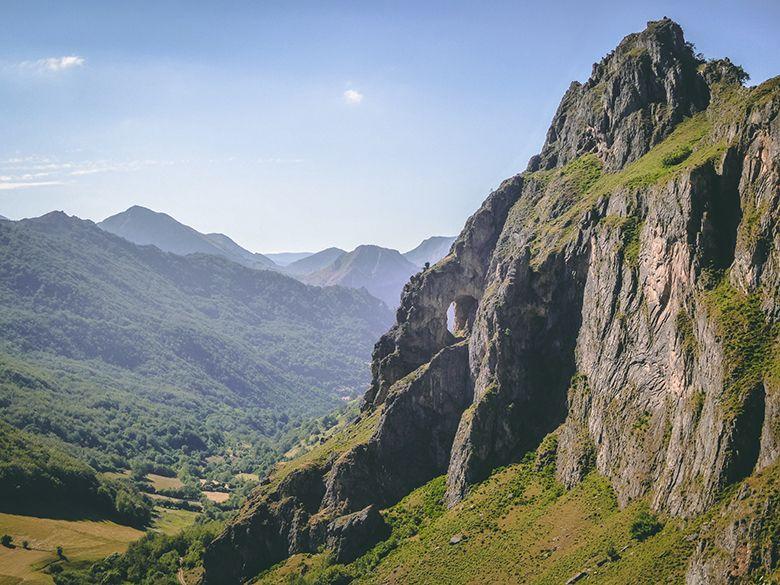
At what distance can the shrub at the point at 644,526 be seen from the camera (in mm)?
92875

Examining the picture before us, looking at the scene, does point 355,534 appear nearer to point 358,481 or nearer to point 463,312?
point 358,481

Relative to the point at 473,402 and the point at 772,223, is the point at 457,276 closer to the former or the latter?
the point at 473,402

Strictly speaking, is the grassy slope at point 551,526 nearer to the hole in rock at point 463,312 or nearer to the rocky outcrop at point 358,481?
Result: the rocky outcrop at point 358,481

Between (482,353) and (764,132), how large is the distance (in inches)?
2830

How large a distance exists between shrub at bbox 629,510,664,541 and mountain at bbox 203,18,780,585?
0.25 m

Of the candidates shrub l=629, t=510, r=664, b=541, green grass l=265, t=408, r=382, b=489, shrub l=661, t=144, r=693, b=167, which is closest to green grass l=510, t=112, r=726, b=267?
shrub l=661, t=144, r=693, b=167

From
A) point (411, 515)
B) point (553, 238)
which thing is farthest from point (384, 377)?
point (553, 238)

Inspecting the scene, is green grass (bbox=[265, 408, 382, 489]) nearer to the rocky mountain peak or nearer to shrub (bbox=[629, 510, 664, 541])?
shrub (bbox=[629, 510, 664, 541])

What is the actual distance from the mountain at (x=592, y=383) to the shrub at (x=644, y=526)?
245 millimetres

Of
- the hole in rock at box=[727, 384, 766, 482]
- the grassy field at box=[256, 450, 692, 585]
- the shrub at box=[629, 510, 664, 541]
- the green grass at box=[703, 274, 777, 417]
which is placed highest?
the green grass at box=[703, 274, 777, 417]

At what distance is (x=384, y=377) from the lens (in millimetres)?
178875

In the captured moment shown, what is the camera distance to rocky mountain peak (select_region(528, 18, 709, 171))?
143 metres

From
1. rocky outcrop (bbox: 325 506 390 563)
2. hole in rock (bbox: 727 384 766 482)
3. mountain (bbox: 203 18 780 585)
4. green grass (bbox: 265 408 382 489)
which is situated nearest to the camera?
hole in rock (bbox: 727 384 766 482)

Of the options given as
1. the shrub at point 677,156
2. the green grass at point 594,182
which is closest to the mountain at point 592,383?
the shrub at point 677,156
